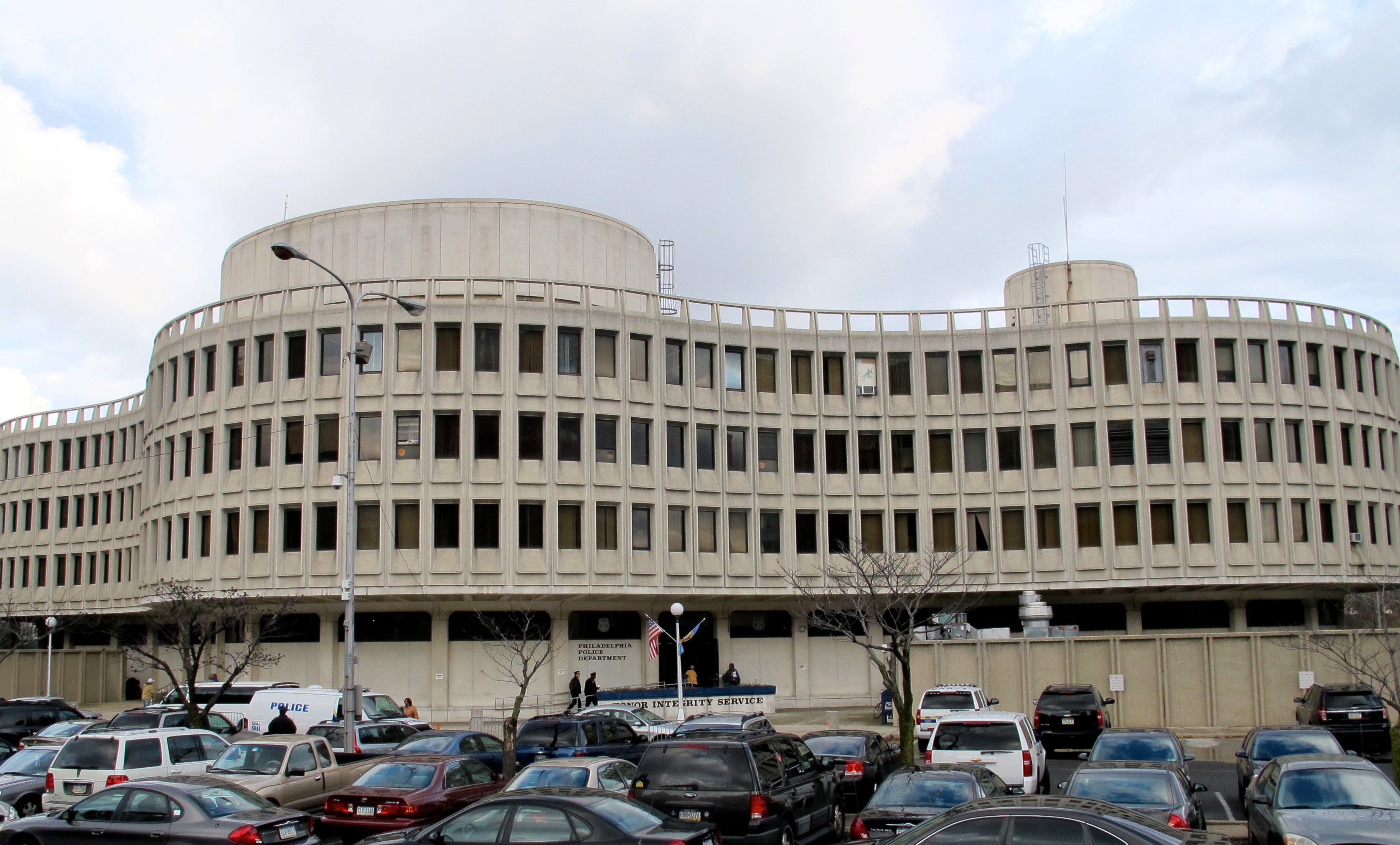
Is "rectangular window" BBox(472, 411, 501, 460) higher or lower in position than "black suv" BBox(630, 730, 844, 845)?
higher

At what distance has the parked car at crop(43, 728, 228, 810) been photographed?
18.6 meters

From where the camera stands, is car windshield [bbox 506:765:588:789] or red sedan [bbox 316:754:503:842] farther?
red sedan [bbox 316:754:503:842]

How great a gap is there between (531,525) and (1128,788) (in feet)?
101

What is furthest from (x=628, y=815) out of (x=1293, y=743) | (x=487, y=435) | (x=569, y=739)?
(x=487, y=435)

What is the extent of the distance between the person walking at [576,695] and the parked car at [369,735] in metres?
11.2

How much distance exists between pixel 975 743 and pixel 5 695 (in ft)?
157

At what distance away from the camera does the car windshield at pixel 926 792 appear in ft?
47.6

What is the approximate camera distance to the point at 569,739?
72.9 ft

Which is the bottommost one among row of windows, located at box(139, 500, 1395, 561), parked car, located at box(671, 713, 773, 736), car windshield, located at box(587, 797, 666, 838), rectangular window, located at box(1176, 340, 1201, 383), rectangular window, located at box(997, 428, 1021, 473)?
parked car, located at box(671, 713, 773, 736)

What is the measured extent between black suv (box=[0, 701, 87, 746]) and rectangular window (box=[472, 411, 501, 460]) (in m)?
15.2

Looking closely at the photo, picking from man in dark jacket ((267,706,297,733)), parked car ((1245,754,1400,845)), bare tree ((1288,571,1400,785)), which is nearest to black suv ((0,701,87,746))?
man in dark jacket ((267,706,297,733))

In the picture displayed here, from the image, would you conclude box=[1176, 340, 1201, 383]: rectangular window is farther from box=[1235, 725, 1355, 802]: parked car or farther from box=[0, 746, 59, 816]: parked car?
box=[0, 746, 59, 816]: parked car

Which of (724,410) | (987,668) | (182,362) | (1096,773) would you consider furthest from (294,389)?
(1096,773)

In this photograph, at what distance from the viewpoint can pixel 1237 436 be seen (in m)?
47.9
